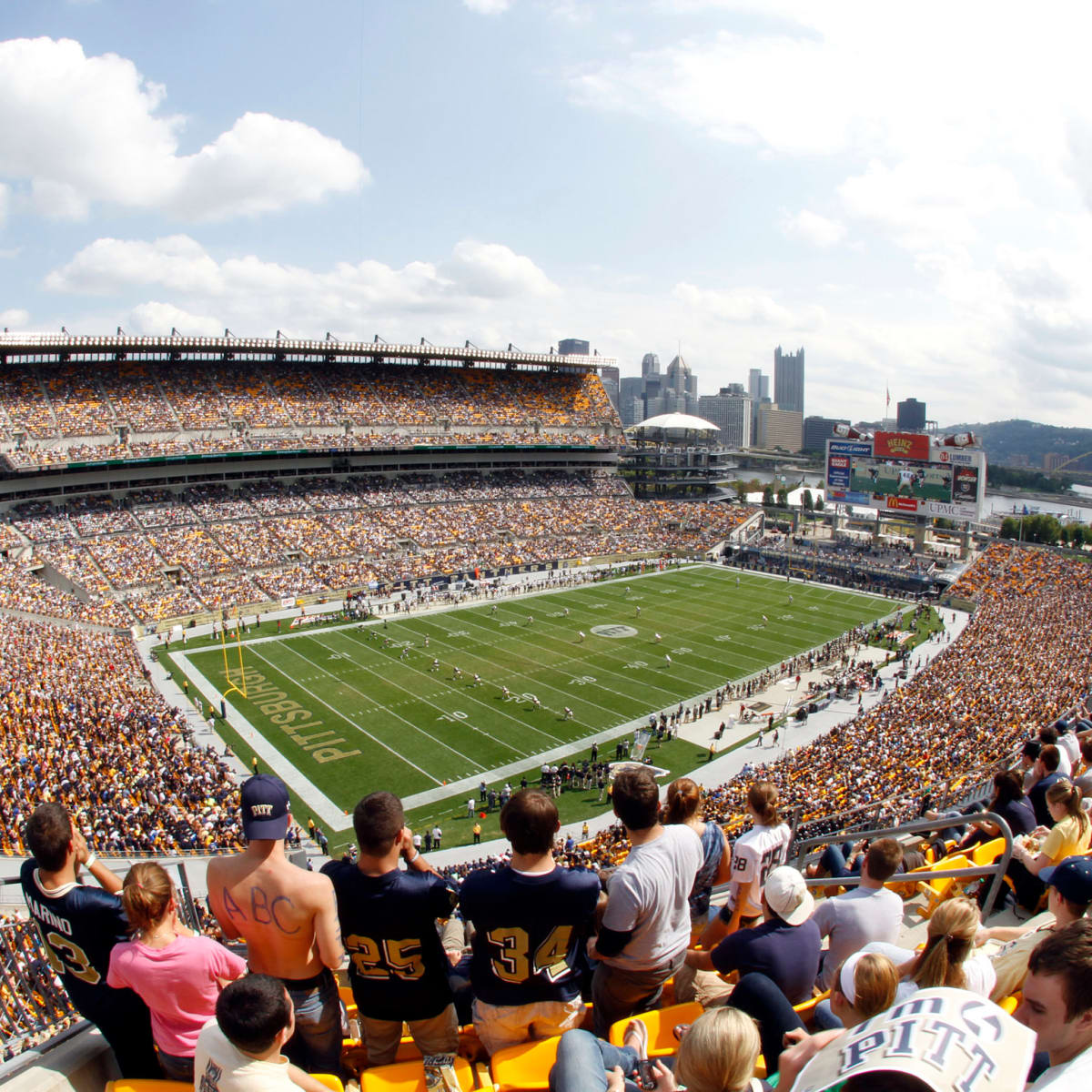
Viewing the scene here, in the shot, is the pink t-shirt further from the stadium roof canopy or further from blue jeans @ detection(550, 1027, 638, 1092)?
the stadium roof canopy

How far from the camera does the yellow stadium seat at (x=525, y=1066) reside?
3.62 m

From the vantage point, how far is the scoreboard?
44.8m

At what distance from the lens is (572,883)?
3.78m

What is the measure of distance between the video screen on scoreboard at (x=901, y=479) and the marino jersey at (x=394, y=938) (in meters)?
47.7

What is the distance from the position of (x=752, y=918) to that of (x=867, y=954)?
2408 mm

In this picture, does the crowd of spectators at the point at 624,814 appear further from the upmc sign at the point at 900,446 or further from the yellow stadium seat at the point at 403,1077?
the upmc sign at the point at 900,446

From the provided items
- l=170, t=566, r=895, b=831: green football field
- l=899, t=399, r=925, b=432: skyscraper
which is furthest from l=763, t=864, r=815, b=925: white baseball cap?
l=899, t=399, r=925, b=432: skyscraper

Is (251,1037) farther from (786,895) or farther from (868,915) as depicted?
(868,915)

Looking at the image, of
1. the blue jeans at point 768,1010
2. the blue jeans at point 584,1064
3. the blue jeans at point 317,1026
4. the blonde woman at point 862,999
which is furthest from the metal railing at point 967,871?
the blue jeans at point 317,1026

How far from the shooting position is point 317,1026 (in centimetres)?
402

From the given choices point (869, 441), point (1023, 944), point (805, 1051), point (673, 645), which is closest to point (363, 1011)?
point (805, 1051)

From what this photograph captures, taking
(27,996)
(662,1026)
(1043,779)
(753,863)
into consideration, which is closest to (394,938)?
(662,1026)

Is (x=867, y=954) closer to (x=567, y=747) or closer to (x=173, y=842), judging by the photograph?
(x=173, y=842)

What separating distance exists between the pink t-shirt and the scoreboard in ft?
155
